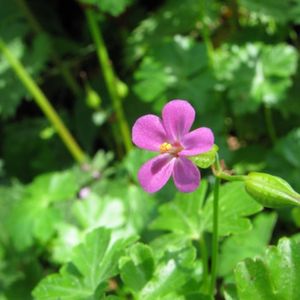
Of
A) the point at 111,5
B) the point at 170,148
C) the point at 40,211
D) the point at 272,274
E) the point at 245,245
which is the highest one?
the point at 111,5

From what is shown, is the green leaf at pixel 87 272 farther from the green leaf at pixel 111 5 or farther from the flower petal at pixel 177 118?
the green leaf at pixel 111 5

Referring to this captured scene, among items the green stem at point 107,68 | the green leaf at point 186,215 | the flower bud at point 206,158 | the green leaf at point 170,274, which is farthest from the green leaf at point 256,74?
the flower bud at point 206,158

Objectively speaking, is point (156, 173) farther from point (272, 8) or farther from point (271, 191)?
point (272, 8)

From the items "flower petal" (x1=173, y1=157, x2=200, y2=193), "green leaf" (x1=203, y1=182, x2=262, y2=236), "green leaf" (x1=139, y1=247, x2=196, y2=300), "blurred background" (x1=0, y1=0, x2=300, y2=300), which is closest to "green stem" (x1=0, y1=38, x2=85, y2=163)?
"blurred background" (x1=0, y1=0, x2=300, y2=300)

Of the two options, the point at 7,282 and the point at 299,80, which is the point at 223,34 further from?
the point at 7,282

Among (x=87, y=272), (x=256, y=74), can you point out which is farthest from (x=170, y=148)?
(x=256, y=74)

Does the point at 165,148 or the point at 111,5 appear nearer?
the point at 165,148
